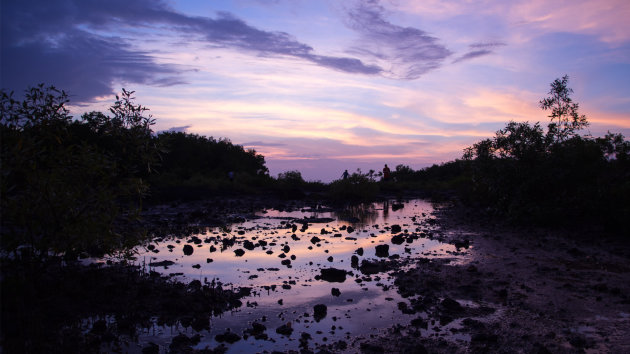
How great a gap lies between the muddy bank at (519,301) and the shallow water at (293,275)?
0.58 m

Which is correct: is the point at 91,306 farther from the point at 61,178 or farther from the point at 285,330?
the point at 285,330

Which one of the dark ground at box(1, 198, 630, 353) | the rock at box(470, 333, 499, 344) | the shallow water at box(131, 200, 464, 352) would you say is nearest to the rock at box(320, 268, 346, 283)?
the shallow water at box(131, 200, 464, 352)

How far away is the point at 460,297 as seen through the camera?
7988 mm

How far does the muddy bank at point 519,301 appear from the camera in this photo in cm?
591

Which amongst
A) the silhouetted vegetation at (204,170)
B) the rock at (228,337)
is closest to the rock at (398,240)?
the rock at (228,337)

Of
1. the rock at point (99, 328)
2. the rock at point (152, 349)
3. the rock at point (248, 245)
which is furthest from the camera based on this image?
the rock at point (248, 245)

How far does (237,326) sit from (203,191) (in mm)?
24495

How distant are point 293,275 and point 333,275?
0.93 meters

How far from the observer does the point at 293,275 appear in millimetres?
9680

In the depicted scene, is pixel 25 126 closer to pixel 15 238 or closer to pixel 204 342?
pixel 15 238

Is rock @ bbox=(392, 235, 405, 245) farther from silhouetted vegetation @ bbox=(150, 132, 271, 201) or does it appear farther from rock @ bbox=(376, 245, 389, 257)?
silhouetted vegetation @ bbox=(150, 132, 271, 201)

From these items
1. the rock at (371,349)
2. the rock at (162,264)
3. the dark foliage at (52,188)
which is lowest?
the rock at (371,349)

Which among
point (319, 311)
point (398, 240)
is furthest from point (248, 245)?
point (319, 311)

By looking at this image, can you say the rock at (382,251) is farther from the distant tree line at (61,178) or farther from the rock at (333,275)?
the distant tree line at (61,178)
